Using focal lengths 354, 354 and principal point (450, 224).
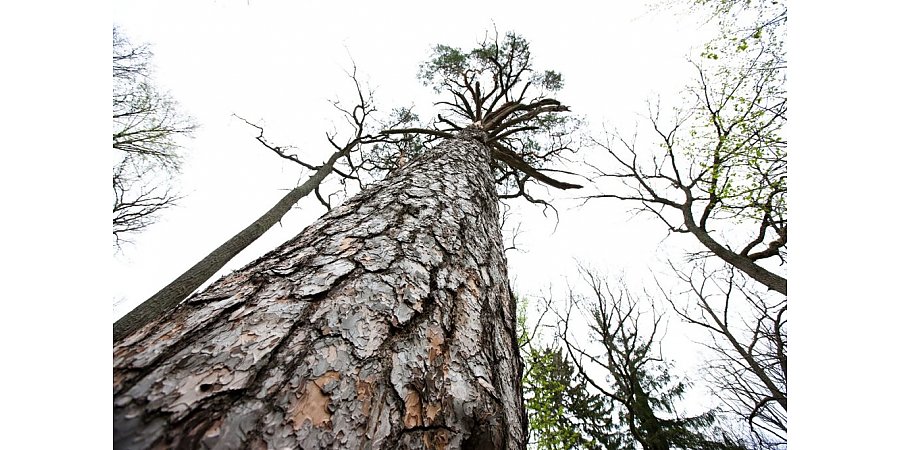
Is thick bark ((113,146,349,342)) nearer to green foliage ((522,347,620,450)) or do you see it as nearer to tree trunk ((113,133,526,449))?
tree trunk ((113,133,526,449))

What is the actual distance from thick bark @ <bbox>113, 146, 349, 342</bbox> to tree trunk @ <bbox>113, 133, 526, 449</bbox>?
1.44 metres

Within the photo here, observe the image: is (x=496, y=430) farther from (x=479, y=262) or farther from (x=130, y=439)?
(x=479, y=262)

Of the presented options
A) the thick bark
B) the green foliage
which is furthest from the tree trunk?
the green foliage

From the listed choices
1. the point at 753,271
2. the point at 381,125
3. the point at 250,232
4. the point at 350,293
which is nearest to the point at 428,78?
the point at 381,125

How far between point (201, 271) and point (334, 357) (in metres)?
3.40

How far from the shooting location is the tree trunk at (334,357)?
0.42 metres

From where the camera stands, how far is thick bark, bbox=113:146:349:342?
2.62m

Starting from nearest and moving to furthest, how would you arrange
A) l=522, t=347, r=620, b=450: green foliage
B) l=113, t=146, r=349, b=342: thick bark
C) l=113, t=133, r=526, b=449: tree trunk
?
1. l=113, t=133, r=526, b=449: tree trunk
2. l=113, t=146, r=349, b=342: thick bark
3. l=522, t=347, r=620, b=450: green foliage

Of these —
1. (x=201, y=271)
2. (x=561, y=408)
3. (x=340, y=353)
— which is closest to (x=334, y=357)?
(x=340, y=353)

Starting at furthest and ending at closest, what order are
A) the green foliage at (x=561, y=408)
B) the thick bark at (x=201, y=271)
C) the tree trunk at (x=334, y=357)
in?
the green foliage at (x=561, y=408), the thick bark at (x=201, y=271), the tree trunk at (x=334, y=357)

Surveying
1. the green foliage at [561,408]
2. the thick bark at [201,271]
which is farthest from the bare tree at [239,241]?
the green foliage at [561,408]

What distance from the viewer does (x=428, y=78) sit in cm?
717

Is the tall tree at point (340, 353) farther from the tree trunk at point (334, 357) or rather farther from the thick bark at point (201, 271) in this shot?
the thick bark at point (201, 271)

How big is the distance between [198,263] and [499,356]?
3.45 meters
